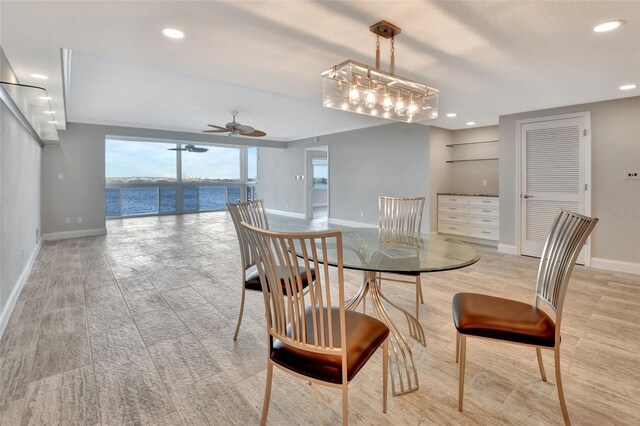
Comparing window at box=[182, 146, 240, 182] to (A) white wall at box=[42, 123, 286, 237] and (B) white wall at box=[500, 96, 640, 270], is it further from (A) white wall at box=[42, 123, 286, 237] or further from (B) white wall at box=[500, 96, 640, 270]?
(B) white wall at box=[500, 96, 640, 270]

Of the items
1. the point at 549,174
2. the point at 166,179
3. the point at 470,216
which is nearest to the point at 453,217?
the point at 470,216

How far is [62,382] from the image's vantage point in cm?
178

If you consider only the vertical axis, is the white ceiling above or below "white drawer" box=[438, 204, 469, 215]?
above

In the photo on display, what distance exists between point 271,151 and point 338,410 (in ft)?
30.5

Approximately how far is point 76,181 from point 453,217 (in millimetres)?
7354

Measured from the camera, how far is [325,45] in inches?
97.7

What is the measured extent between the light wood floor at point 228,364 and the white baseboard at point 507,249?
138 cm

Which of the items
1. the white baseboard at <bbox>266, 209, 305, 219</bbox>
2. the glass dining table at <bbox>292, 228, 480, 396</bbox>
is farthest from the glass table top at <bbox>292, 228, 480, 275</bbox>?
the white baseboard at <bbox>266, 209, 305, 219</bbox>

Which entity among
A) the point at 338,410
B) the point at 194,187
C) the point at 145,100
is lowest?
the point at 338,410

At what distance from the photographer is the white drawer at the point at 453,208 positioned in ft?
19.5

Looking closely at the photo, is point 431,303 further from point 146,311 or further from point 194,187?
point 194,187

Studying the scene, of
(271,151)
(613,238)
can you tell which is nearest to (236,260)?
(613,238)

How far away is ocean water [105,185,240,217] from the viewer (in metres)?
9.38

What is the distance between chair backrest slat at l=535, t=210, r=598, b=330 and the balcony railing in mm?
8854
